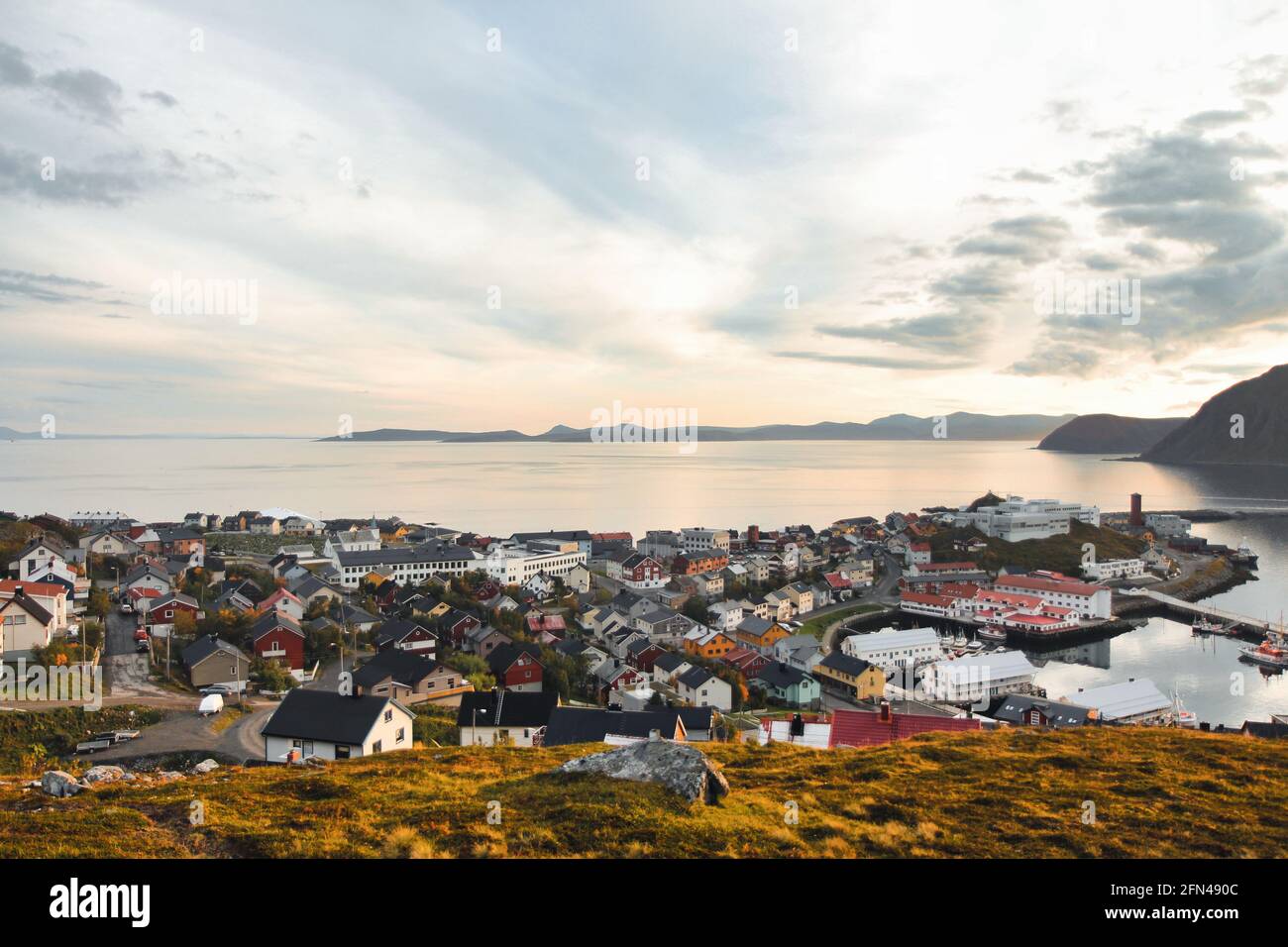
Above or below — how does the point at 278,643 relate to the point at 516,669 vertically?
above

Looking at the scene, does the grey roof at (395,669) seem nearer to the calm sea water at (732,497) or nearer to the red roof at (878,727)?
the red roof at (878,727)

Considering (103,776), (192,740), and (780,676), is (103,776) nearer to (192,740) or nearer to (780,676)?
(192,740)

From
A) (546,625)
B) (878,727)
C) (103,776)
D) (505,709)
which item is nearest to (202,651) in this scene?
(505,709)

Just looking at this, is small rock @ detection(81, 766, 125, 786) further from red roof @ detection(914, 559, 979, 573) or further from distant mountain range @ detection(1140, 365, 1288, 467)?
distant mountain range @ detection(1140, 365, 1288, 467)

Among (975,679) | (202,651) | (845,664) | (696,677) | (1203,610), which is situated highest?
(202,651)
